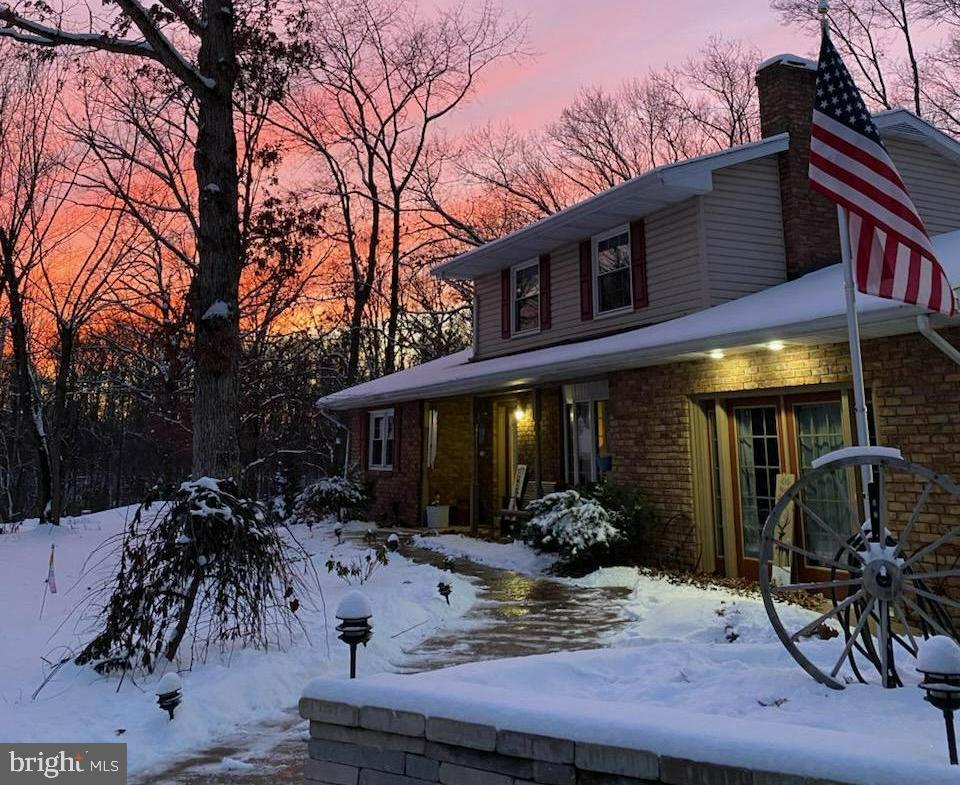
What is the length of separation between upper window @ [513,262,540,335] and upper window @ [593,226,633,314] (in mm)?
1686

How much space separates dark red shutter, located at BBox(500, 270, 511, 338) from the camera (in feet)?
44.8

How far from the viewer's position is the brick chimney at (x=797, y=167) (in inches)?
402

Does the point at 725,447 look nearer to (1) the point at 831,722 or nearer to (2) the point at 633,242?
(2) the point at 633,242

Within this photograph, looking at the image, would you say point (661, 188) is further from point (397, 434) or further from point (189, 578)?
point (397, 434)

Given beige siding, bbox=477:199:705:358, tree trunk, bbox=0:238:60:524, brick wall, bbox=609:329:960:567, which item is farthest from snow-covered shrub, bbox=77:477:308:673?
tree trunk, bbox=0:238:60:524

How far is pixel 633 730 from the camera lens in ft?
8.31

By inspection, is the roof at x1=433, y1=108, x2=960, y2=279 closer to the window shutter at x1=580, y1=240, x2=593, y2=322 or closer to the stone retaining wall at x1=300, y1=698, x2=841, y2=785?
the window shutter at x1=580, y1=240, x2=593, y2=322

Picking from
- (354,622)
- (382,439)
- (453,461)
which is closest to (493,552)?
(453,461)

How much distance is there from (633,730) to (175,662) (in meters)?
3.93

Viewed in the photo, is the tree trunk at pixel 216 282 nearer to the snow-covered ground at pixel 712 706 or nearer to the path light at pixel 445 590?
the path light at pixel 445 590

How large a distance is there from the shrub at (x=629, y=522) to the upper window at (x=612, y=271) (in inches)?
130

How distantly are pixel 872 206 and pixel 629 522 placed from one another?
5.76 metres

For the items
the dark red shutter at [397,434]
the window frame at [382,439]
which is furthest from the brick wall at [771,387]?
the window frame at [382,439]

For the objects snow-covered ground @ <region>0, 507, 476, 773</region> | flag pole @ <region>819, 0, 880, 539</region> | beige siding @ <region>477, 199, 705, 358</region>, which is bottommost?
snow-covered ground @ <region>0, 507, 476, 773</region>
